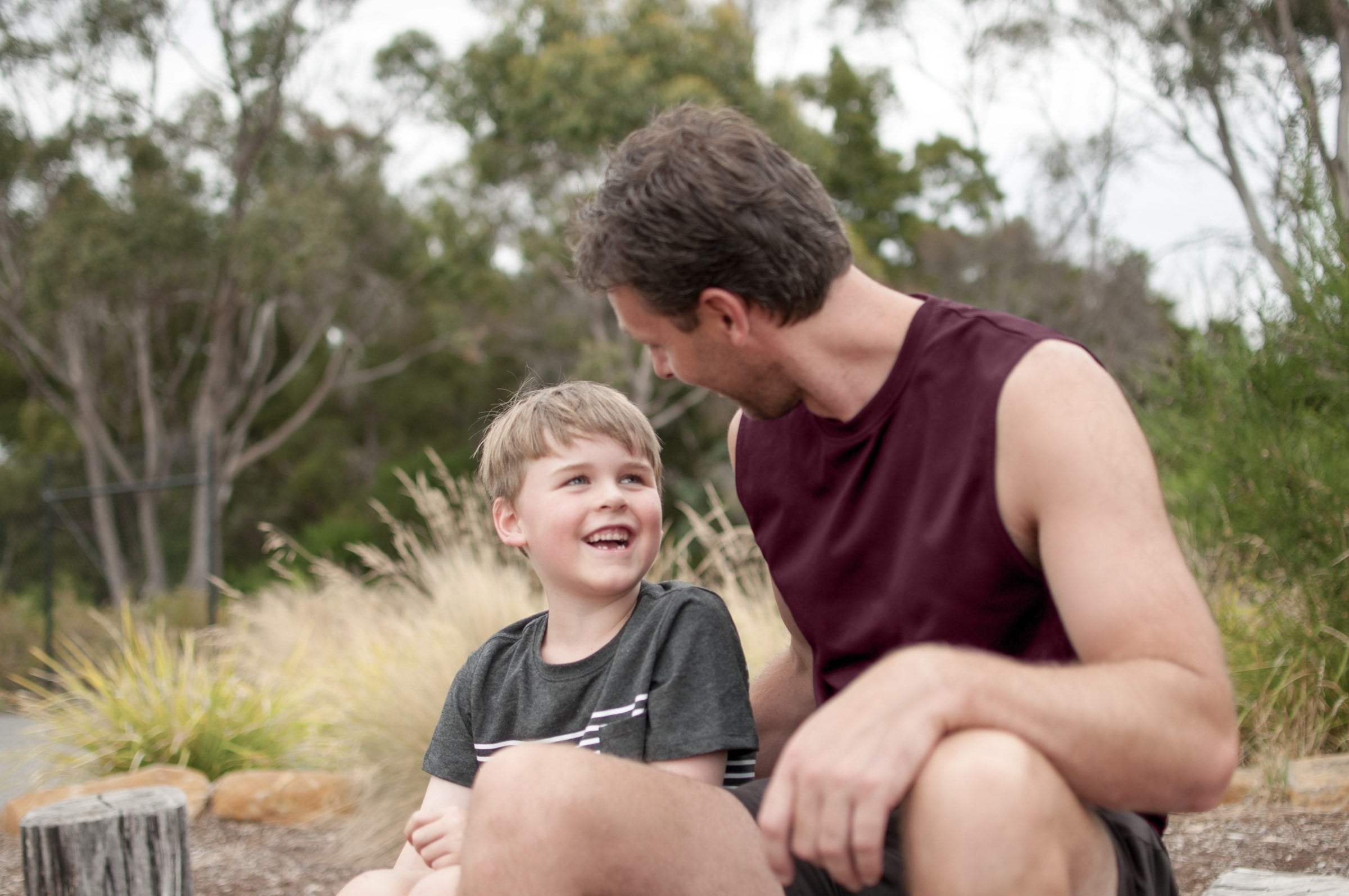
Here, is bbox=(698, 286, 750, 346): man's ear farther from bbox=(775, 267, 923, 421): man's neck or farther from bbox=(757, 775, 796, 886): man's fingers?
bbox=(757, 775, 796, 886): man's fingers

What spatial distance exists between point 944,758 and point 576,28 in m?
14.0

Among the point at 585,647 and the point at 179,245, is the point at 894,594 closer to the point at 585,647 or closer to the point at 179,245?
the point at 585,647

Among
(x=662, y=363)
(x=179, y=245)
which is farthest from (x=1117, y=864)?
(x=179, y=245)

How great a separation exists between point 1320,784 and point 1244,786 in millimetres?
221

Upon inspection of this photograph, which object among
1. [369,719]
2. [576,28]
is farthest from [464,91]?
[369,719]

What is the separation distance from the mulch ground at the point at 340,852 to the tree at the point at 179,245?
1079cm

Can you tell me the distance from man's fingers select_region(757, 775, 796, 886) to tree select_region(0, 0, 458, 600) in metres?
14.3

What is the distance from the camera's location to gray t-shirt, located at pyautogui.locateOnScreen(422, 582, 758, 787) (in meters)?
Answer: 1.70

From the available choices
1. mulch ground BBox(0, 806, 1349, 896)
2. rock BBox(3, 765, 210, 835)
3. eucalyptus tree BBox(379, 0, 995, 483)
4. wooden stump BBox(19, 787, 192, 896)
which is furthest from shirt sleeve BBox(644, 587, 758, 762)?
eucalyptus tree BBox(379, 0, 995, 483)

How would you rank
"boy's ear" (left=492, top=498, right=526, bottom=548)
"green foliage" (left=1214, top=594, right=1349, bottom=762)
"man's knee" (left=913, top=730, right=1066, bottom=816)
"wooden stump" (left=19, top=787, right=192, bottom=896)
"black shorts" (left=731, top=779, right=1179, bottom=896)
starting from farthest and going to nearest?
1. "green foliage" (left=1214, top=594, right=1349, bottom=762)
2. "wooden stump" (left=19, top=787, right=192, bottom=896)
3. "boy's ear" (left=492, top=498, right=526, bottom=548)
4. "black shorts" (left=731, top=779, right=1179, bottom=896)
5. "man's knee" (left=913, top=730, right=1066, bottom=816)

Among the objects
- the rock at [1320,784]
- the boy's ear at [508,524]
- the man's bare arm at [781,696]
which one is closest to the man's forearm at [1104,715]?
the man's bare arm at [781,696]

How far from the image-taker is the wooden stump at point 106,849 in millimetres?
2266

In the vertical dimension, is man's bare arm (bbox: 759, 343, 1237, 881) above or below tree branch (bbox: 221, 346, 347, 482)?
below

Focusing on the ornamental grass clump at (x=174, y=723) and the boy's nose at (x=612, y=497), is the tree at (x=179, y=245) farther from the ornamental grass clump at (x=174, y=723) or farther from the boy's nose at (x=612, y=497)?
the boy's nose at (x=612, y=497)
